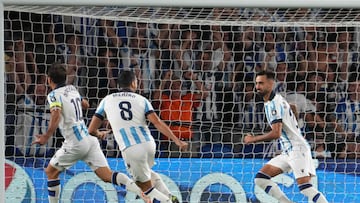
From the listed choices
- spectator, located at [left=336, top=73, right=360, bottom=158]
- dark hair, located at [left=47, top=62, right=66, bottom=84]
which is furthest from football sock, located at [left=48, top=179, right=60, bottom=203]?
spectator, located at [left=336, top=73, right=360, bottom=158]

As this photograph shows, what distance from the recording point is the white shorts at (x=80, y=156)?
7332 mm

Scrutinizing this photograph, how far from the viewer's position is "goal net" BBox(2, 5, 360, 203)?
7.60 m

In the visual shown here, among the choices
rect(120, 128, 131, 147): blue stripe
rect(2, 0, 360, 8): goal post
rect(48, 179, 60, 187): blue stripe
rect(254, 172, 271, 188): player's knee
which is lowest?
rect(48, 179, 60, 187): blue stripe

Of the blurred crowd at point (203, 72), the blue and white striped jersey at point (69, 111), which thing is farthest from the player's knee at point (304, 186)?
the blue and white striped jersey at point (69, 111)

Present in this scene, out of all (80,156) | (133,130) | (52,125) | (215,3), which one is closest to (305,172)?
(133,130)

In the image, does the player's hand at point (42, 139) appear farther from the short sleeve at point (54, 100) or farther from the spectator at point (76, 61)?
the spectator at point (76, 61)

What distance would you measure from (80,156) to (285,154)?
5.05 ft

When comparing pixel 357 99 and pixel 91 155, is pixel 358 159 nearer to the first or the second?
pixel 357 99

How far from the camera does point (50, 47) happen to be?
8.06m

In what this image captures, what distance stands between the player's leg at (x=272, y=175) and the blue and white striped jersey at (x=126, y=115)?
34.4 inches

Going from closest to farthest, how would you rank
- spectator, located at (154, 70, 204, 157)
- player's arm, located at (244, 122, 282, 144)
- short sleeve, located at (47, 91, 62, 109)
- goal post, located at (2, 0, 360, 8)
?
goal post, located at (2, 0, 360, 8) < player's arm, located at (244, 122, 282, 144) < short sleeve, located at (47, 91, 62, 109) < spectator, located at (154, 70, 204, 157)

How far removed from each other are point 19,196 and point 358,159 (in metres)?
2.60

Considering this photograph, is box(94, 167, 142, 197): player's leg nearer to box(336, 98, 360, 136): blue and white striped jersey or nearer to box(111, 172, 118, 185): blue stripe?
box(111, 172, 118, 185): blue stripe

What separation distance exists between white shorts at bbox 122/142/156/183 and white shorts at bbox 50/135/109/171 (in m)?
0.18
